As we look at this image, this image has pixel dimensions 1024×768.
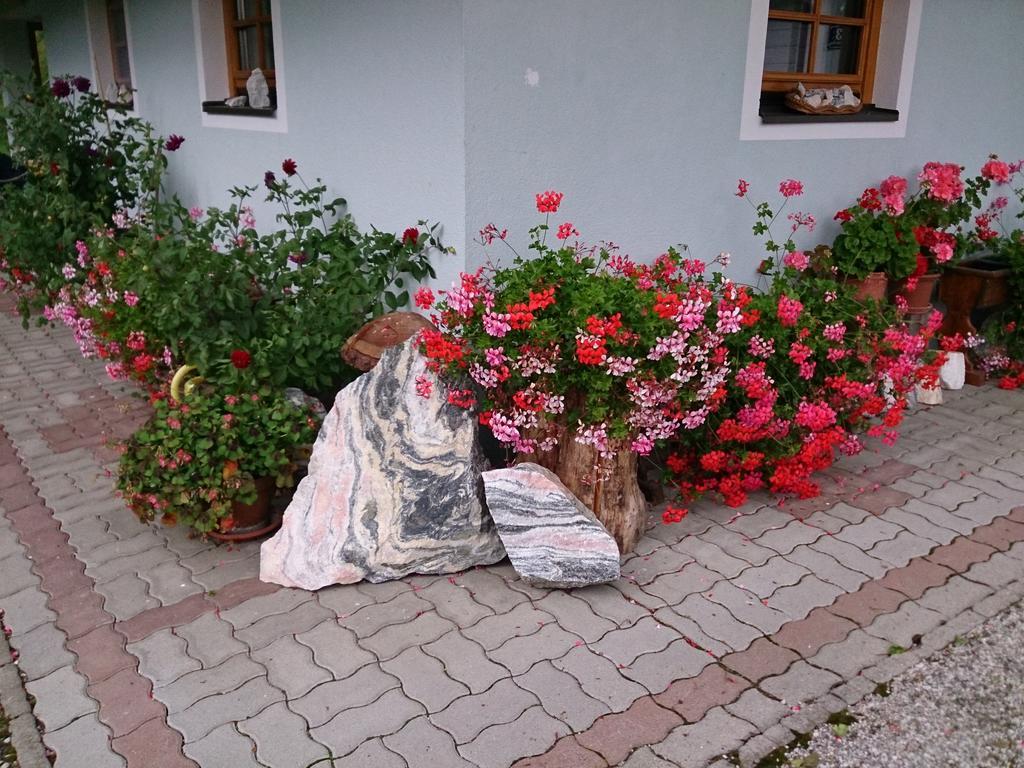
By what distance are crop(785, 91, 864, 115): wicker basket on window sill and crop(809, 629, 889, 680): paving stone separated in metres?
2.83

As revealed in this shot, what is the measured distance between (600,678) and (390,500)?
3.45ft

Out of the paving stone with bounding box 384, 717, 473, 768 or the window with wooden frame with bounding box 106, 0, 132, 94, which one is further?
the window with wooden frame with bounding box 106, 0, 132, 94

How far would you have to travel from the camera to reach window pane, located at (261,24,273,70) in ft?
17.5

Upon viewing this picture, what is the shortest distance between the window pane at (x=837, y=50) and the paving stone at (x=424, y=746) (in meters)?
4.18

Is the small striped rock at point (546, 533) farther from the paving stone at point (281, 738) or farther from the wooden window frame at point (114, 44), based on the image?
the wooden window frame at point (114, 44)

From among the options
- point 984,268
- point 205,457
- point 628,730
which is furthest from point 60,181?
point 984,268

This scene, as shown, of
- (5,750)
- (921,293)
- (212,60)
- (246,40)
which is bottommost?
(5,750)

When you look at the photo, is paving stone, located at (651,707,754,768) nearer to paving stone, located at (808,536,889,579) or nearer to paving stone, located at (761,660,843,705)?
paving stone, located at (761,660,843,705)

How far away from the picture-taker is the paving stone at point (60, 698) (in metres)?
2.59

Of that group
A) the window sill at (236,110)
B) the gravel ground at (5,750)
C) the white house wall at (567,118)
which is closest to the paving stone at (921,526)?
the white house wall at (567,118)

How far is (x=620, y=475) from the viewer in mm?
3393

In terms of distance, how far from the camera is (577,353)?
120 inches

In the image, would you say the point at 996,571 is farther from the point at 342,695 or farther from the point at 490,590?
the point at 342,695

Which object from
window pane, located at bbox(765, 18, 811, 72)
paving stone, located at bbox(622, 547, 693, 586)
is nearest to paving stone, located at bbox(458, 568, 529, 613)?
paving stone, located at bbox(622, 547, 693, 586)
